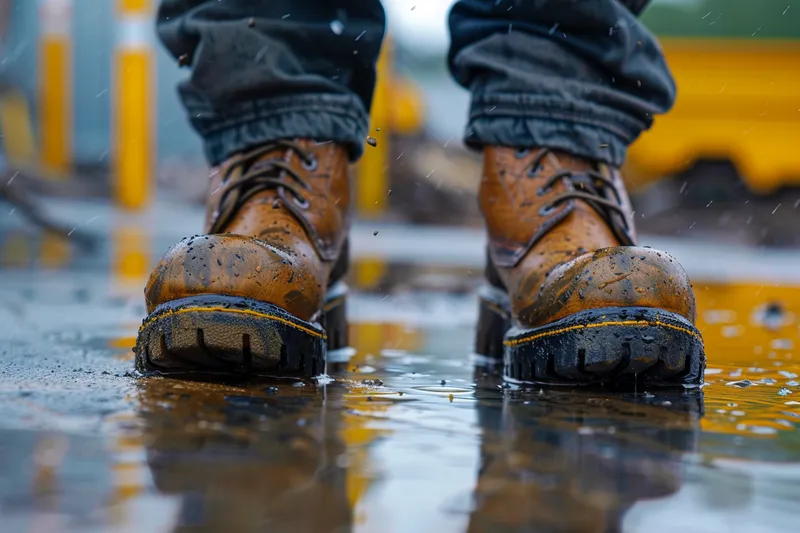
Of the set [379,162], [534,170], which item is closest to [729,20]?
[379,162]

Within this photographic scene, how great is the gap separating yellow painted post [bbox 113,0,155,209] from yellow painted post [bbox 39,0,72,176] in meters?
2.52

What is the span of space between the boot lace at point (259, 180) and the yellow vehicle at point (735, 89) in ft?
19.2

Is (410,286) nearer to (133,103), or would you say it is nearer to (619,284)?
(619,284)

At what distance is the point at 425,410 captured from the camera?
37.1 inches

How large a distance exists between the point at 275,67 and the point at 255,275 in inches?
15.0

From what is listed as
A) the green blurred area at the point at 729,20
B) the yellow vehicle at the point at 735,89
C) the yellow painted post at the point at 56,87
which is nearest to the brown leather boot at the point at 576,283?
the yellow vehicle at the point at 735,89

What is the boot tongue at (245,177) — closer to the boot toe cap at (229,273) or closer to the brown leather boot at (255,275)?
the brown leather boot at (255,275)

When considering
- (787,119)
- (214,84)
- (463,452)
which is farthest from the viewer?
(787,119)

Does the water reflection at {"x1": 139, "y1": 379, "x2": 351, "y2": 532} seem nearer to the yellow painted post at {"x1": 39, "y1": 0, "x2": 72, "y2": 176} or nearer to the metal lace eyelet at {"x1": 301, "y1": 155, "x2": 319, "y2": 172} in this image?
the metal lace eyelet at {"x1": 301, "y1": 155, "x2": 319, "y2": 172}

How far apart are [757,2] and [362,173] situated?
3271 mm

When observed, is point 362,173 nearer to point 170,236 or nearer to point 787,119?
point 787,119

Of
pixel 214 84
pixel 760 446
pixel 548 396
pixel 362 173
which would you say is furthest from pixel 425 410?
pixel 362 173

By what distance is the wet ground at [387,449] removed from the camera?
61 cm

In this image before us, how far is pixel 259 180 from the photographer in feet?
4.16
